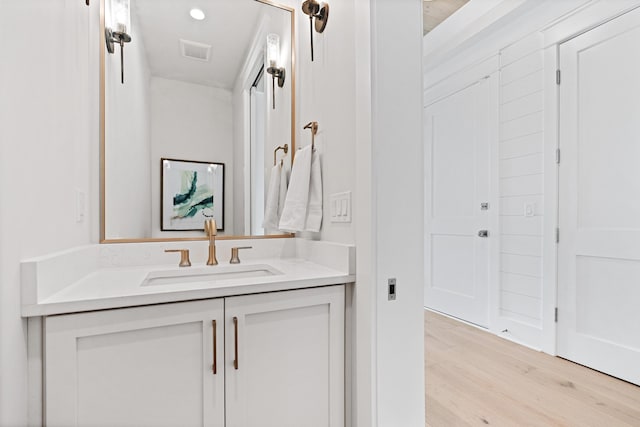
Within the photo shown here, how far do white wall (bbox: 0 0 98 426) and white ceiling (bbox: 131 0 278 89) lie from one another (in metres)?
0.32

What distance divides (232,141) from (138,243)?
0.65 meters

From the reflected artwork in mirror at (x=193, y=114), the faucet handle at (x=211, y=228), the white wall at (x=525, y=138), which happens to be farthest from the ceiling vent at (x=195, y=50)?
the white wall at (x=525, y=138)

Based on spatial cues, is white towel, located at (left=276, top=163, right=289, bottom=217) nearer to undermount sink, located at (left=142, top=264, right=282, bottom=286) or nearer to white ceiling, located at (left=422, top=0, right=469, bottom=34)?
undermount sink, located at (left=142, top=264, right=282, bottom=286)

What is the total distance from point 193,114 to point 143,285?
33.3 inches

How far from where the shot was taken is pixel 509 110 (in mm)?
2562

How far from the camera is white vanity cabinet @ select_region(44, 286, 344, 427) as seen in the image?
0.85m

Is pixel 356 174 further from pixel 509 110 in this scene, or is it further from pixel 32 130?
pixel 509 110

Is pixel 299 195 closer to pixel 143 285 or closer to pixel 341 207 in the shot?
pixel 341 207

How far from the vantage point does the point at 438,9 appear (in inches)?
110

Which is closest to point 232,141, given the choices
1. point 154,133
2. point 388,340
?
point 154,133

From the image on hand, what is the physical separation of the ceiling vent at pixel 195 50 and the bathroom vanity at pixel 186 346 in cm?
99

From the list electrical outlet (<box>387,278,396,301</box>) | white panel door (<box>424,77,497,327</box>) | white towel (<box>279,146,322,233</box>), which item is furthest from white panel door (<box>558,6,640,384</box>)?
white towel (<box>279,146,322,233</box>)

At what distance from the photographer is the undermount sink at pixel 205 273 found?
4.35 feet

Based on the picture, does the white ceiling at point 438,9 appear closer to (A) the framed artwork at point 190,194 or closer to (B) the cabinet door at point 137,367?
(A) the framed artwork at point 190,194
